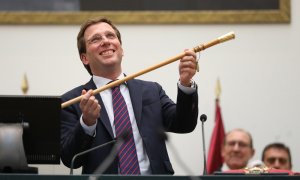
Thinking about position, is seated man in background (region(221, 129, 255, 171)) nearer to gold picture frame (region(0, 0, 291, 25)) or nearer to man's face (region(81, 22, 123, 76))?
gold picture frame (region(0, 0, 291, 25))

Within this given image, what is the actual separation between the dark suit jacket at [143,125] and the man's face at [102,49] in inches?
4.7

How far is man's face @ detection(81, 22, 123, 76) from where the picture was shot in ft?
16.1

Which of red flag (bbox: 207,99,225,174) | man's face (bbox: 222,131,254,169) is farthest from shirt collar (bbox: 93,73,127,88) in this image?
red flag (bbox: 207,99,225,174)

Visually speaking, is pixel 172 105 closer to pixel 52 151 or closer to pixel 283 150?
pixel 52 151

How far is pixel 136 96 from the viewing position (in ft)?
15.8

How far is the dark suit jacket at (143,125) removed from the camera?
455 centimetres

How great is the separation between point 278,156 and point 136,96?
2441 mm

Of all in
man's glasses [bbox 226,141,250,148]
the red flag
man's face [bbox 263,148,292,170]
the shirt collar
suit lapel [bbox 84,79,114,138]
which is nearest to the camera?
suit lapel [bbox 84,79,114,138]

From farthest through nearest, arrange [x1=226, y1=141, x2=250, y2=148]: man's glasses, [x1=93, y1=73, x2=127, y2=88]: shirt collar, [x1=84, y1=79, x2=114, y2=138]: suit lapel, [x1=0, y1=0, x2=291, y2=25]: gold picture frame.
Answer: [x1=0, y1=0, x2=291, y2=25]: gold picture frame, [x1=226, y1=141, x2=250, y2=148]: man's glasses, [x1=93, y1=73, x2=127, y2=88]: shirt collar, [x1=84, y1=79, x2=114, y2=138]: suit lapel

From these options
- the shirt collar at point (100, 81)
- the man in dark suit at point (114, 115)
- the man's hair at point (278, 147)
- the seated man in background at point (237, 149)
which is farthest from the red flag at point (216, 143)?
the shirt collar at point (100, 81)

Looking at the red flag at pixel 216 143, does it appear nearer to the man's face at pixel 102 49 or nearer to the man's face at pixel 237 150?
the man's face at pixel 237 150

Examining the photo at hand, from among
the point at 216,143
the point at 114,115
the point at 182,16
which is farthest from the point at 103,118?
the point at 182,16

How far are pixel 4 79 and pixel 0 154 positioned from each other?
342cm

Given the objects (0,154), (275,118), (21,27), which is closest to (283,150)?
(275,118)
